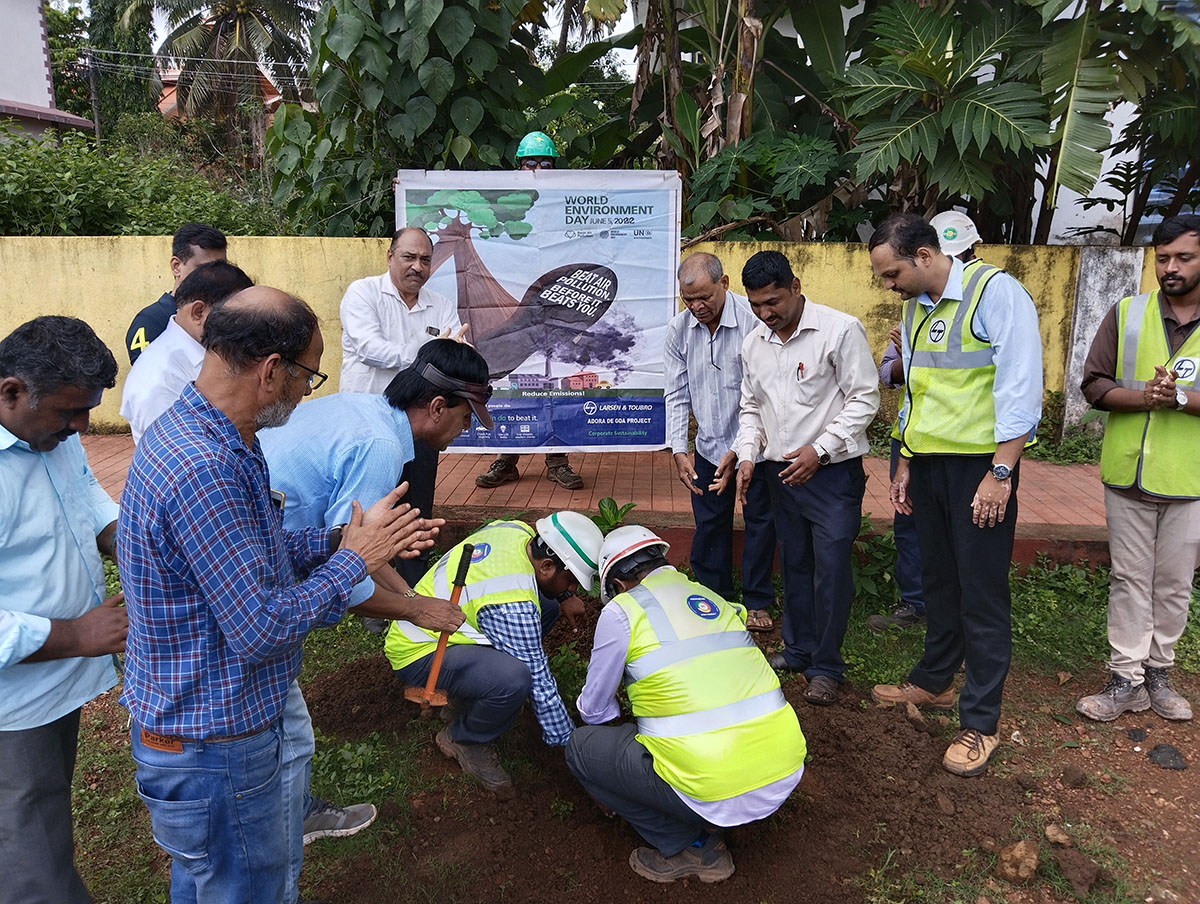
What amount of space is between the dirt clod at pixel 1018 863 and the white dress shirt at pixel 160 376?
3324mm

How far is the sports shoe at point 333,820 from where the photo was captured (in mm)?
3082

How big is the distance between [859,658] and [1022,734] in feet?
2.65

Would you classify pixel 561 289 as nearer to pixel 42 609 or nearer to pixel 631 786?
pixel 631 786

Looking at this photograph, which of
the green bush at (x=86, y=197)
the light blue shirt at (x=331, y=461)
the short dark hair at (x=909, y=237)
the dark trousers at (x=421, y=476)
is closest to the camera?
the light blue shirt at (x=331, y=461)

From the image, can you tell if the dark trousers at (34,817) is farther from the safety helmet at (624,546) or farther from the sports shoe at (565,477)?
the sports shoe at (565,477)

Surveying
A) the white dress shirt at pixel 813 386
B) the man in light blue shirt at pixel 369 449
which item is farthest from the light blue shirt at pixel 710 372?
the man in light blue shirt at pixel 369 449

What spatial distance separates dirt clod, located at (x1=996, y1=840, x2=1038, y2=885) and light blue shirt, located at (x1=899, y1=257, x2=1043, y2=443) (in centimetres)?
142

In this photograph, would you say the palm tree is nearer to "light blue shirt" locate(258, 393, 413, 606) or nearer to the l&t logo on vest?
"light blue shirt" locate(258, 393, 413, 606)

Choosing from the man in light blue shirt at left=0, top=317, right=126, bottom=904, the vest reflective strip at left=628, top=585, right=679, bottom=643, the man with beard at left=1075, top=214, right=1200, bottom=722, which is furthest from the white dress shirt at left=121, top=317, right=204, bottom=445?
the man with beard at left=1075, top=214, right=1200, bottom=722

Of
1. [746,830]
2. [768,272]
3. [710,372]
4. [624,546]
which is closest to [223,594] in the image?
[624,546]

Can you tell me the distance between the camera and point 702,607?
282 cm

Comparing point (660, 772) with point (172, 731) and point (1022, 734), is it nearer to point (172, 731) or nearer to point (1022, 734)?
point (172, 731)

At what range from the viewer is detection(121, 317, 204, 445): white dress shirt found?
10.1 ft

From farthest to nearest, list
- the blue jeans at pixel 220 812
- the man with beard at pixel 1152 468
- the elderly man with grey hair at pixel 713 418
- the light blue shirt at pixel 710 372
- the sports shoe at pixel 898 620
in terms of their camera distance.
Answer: the sports shoe at pixel 898 620, the light blue shirt at pixel 710 372, the elderly man with grey hair at pixel 713 418, the man with beard at pixel 1152 468, the blue jeans at pixel 220 812
